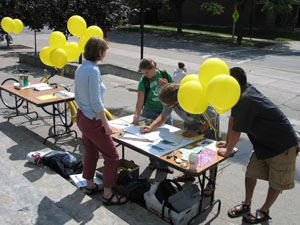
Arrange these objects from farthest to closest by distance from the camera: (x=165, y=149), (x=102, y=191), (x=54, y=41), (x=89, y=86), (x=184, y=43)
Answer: (x=184, y=43), (x=54, y=41), (x=102, y=191), (x=165, y=149), (x=89, y=86)

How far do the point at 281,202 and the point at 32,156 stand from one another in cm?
342

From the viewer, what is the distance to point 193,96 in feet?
10.3

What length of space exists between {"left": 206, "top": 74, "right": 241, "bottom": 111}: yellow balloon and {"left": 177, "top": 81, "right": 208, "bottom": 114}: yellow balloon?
200mm

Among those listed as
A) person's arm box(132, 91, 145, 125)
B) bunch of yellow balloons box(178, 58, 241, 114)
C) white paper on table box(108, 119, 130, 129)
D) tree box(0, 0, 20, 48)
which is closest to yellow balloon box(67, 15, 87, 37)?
person's arm box(132, 91, 145, 125)

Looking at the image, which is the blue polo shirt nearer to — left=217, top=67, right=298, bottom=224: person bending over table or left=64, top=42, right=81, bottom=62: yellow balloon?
left=217, top=67, right=298, bottom=224: person bending over table

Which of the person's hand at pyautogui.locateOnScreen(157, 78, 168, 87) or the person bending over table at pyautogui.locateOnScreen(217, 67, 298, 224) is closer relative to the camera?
the person bending over table at pyautogui.locateOnScreen(217, 67, 298, 224)

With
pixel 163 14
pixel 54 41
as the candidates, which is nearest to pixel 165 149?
pixel 54 41

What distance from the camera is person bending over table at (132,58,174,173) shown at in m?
4.09

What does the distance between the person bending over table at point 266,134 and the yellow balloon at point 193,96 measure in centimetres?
36

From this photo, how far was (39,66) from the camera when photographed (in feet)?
39.4

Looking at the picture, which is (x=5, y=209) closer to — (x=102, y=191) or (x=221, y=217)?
(x=102, y=191)

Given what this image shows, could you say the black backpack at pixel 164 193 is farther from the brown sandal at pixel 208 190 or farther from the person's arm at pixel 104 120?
the person's arm at pixel 104 120

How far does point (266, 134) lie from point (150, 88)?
1763mm

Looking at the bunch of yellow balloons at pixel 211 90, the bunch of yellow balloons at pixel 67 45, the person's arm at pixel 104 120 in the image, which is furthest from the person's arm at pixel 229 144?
the bunch of yellow balloons at pixel 67 45
